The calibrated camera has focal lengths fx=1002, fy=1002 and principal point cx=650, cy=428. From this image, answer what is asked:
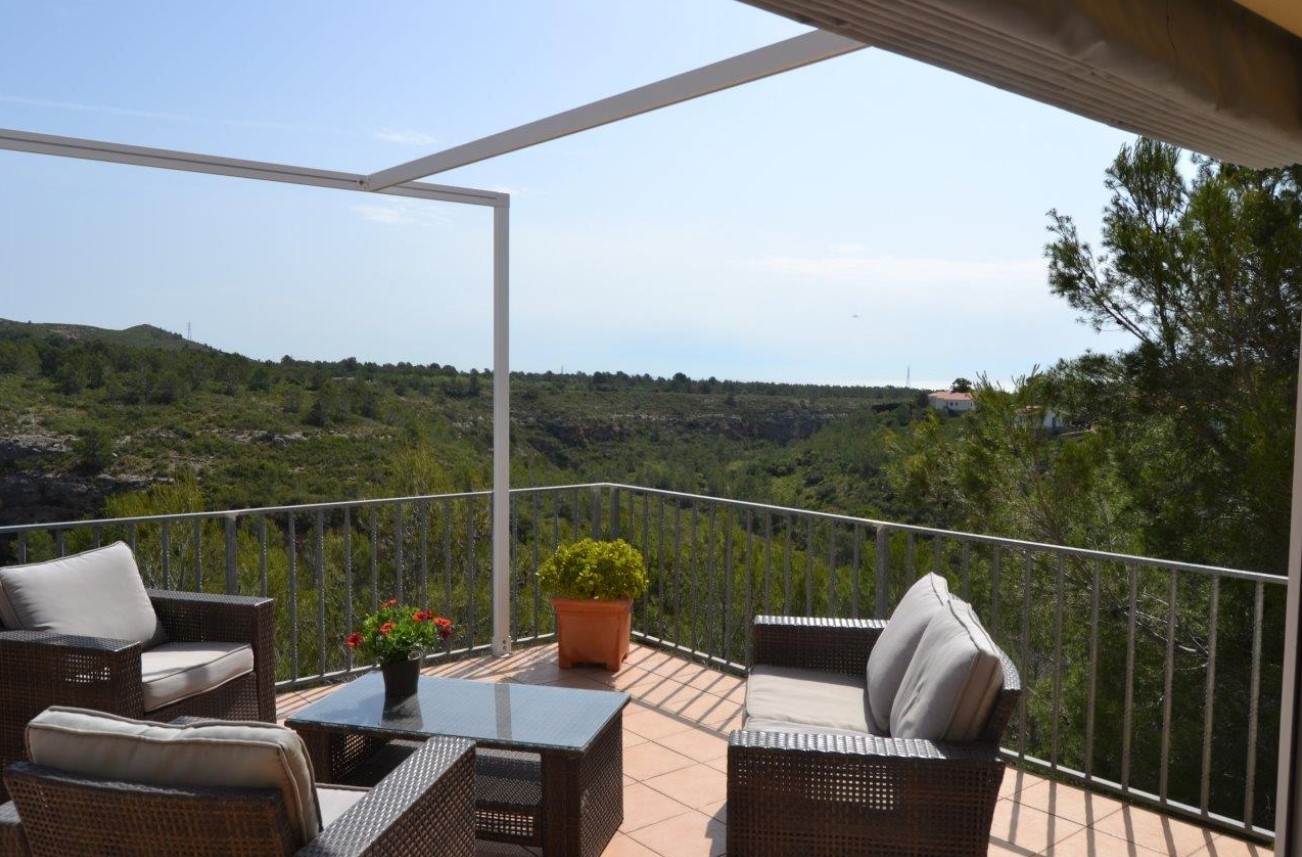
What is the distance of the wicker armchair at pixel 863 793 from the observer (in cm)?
229

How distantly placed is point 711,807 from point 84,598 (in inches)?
90.2

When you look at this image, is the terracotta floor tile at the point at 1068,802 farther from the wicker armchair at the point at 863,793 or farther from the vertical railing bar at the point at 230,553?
the vertical railing bar at the point at 230,553

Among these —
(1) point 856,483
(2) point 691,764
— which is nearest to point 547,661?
(2) point 691,764

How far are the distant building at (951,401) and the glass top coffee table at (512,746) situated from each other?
590cm

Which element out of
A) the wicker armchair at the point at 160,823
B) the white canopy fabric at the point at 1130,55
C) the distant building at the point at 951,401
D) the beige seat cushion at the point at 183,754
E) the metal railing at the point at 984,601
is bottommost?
the metal railing at the point at 984,601

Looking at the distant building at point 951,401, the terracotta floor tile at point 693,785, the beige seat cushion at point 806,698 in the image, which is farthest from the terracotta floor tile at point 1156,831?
the distant building at point 951,401

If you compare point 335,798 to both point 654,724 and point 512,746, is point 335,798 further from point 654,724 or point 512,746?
point 654,724

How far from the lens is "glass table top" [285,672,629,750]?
291 centimetres

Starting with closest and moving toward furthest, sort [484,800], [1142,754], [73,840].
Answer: [73,840] → [484,800] → [1142,754]

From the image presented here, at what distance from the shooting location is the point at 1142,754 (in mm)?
7629

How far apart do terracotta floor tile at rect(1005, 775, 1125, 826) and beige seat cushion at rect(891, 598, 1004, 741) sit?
3.73 feet

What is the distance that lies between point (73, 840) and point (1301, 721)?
2586 millimetres

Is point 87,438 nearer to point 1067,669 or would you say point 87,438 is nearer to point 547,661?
point 547,661

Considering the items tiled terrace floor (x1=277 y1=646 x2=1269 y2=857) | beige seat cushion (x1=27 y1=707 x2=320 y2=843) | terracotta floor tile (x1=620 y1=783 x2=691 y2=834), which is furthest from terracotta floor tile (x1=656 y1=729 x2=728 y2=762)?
beige seat cushion (x1=27 y1=707 x2=320 y2=843)
